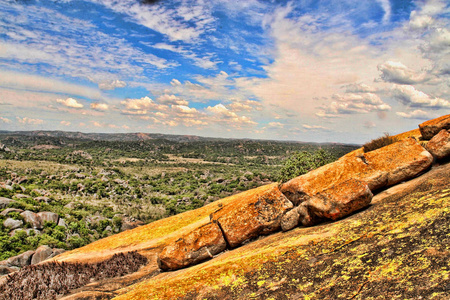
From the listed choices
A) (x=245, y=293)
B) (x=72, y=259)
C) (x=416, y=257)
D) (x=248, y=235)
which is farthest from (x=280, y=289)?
(x=72, y=259)

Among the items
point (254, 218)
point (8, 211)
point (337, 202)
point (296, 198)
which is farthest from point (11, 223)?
point (337, 202)

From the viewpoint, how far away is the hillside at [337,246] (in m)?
4.56

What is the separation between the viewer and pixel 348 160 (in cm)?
1105

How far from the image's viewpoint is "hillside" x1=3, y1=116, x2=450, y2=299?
4559 millimetres

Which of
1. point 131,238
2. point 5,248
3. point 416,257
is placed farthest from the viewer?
point 5,248

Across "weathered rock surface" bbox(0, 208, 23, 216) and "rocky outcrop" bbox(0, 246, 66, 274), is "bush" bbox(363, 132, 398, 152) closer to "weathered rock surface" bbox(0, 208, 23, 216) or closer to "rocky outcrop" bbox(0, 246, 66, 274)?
"rocky outcrop" bbox(0, 246, 66, 274)

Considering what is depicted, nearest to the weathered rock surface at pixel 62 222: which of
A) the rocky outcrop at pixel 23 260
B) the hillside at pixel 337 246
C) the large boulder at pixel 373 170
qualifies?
the rocky outcrop at pixel 23 260

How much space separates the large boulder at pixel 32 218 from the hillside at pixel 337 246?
34.6 m

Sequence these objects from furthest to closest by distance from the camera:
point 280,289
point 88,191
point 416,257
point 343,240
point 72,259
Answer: point 88,191, point 72,259, point 343,240, point 280,289, point 416,257

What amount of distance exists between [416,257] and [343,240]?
1970 mm

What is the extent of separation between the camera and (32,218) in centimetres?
3991

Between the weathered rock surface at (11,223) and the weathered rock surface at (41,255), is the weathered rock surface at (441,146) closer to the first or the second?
the weathered rock surface at (41,255)

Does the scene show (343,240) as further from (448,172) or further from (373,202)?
Answer: (448,172)

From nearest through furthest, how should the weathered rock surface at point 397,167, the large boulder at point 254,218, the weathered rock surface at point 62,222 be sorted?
the weathered rock surface at point 397,167
the large boulder at point 254,218
the weathered rock surface at point 62,222
